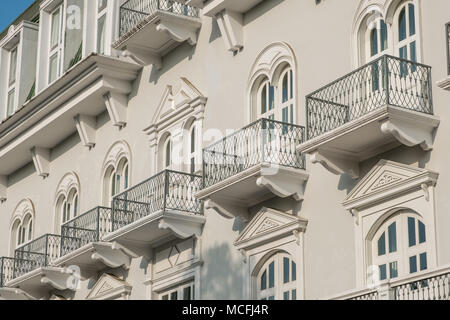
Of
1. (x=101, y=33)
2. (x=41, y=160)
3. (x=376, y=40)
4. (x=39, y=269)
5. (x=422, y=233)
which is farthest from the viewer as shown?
(x=41, y=160)

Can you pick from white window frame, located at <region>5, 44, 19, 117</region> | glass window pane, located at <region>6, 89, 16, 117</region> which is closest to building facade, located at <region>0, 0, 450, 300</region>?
white window frame, located at <region>5, 44, 19, 117</region>

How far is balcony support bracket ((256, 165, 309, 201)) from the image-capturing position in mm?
19406

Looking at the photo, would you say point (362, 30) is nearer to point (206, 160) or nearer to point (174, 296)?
point (206, 160)

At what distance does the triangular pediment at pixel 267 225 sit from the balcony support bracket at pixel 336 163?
1.43m

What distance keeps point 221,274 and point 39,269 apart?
682cm

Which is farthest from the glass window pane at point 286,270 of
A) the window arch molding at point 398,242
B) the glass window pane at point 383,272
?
the glass window pane at point 383,272

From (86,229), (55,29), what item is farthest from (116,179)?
(55,29)

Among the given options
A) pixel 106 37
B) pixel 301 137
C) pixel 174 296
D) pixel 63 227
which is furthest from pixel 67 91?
pixel 301 137

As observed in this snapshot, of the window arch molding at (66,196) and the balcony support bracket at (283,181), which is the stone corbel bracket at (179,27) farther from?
the window arch molding at (66,196)

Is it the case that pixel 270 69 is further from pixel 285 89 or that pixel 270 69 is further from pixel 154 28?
pixel 154 28

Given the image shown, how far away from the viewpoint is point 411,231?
1756 cm

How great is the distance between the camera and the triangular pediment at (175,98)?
23.6 metres

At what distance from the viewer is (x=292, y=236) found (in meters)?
19.8

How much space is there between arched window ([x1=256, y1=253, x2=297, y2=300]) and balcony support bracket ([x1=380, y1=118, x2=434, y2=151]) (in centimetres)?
376
